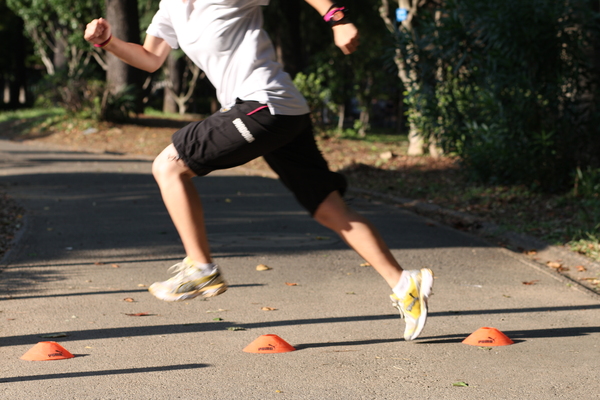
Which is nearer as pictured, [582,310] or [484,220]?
[582,310]

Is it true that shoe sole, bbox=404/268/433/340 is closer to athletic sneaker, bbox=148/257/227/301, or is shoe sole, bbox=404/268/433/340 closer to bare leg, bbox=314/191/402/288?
bare leg, bbox=314/191/402/288

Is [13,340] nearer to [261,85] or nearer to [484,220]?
[261,85]

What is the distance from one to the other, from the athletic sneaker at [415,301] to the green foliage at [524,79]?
7.04 metres

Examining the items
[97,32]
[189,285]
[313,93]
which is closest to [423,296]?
[189,285]

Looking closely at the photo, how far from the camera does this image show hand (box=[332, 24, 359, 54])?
3475 mm

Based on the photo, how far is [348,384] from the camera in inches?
146

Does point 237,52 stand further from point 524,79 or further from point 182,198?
point 524,79

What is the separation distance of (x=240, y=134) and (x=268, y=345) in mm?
1238

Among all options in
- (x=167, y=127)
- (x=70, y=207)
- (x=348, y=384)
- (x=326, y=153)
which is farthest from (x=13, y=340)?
(x=167, y=127)

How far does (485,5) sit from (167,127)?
1410cm

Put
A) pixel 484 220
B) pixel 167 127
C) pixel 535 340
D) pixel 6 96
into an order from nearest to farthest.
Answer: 1. pixel 535 340
2. pixel 484 220
3. pixel 167 127
4. pixel 6 96

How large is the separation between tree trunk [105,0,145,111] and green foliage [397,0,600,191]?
44.5 feet

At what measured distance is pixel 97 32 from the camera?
3953 millimetres

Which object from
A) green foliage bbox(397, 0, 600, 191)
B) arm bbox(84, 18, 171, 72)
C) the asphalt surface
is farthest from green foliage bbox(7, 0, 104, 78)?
arm bbox(84, 18, 171, 72)
